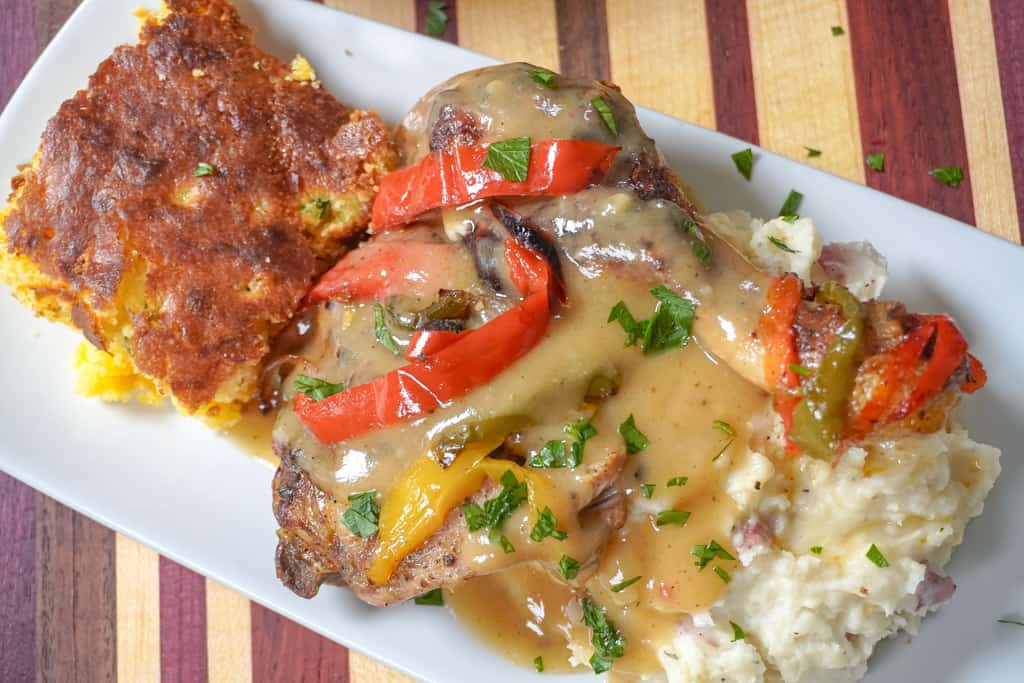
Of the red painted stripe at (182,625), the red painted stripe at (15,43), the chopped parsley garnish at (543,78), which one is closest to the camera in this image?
the chopped parsley garnish at (543,78)

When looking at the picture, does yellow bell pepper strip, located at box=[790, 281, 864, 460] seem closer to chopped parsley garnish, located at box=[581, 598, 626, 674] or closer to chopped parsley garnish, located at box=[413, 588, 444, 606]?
chopped parsley garnish, located at box=[581, 598, 626, 674]

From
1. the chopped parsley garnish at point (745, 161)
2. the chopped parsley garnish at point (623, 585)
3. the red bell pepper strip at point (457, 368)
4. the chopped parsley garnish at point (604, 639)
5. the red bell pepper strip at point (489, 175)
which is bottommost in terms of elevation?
the chopped parsley garnish at point (604, 639)

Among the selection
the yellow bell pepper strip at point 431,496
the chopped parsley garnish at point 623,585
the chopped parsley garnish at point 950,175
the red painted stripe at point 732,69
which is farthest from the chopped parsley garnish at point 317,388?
the chopped parsley garnish at point 950,175

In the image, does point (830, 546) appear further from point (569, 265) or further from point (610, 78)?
point (610, 78)

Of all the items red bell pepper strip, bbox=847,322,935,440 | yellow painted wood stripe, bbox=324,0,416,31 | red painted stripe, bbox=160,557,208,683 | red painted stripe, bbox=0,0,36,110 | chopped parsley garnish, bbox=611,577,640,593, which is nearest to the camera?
red bell pepper strip, bbox=847,322,935,440

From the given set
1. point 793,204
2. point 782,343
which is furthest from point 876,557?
point 793,204

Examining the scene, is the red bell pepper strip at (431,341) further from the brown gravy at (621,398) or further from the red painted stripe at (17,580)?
the red painted stripe at (17,580)

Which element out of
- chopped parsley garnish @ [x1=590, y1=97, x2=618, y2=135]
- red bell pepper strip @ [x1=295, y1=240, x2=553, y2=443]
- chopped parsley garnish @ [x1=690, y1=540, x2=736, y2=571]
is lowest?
chopped parsley garnish @ [x1=690, y1=540, x2=736, y2=571]

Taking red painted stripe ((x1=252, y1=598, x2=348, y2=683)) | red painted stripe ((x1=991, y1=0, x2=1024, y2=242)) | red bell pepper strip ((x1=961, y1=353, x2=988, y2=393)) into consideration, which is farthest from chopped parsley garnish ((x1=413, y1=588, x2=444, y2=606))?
red painted stripe ((x1=991, y1=0, x2=1024, y2=242))
